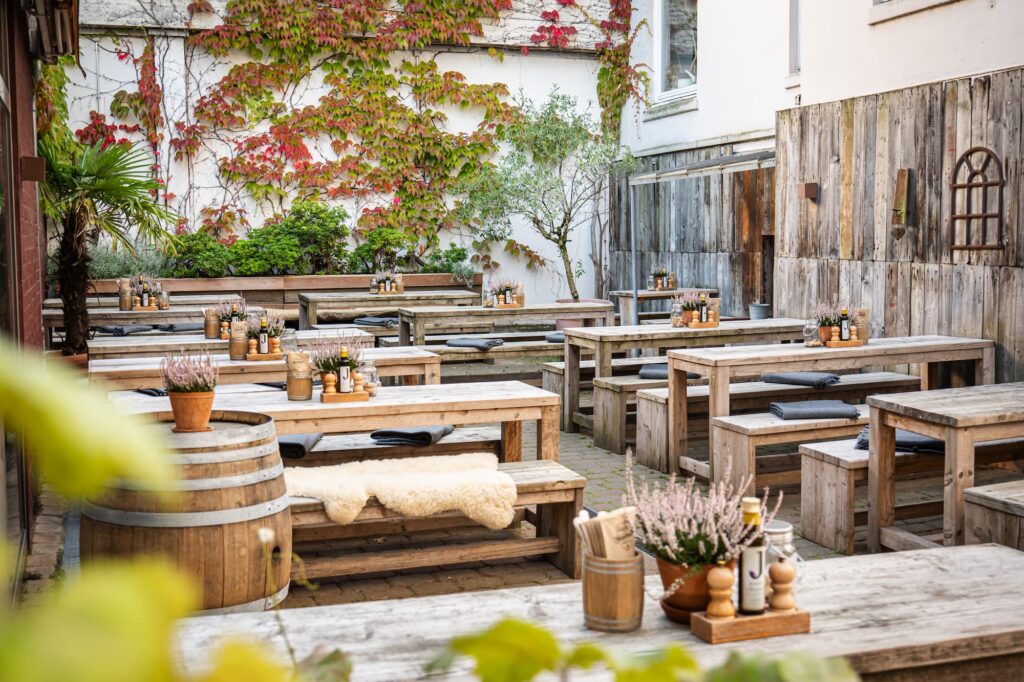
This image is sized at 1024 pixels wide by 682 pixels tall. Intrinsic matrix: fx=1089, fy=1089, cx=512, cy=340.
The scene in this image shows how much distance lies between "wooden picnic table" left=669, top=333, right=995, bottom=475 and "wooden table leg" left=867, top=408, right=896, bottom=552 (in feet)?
4.11

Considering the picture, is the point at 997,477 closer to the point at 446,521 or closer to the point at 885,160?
the point at 885,160

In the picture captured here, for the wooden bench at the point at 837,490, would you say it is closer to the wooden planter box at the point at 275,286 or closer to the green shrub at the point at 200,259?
the wooden planter box at the point at 275,286

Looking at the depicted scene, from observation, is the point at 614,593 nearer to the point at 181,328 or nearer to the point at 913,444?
the point at 913,444

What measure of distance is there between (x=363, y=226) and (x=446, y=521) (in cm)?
893

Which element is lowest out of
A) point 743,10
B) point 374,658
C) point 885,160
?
point 374,658

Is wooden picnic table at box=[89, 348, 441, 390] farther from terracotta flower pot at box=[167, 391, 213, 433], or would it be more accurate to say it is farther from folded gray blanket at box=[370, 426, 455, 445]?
terracotta flower pot at box=[167, 391, 213, 433]

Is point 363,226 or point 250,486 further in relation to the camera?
point 363,226

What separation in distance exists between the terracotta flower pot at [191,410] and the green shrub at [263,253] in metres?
9.62

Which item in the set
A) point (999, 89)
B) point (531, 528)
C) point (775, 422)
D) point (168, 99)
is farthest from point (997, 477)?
point (168, 99)

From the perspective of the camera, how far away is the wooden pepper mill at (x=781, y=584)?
243 cm

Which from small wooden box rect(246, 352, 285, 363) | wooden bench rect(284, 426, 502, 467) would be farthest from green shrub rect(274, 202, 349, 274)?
wooden bench rect(284, 426, 502, 467)

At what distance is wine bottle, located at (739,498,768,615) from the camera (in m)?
2.40

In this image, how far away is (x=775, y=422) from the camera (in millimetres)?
5828

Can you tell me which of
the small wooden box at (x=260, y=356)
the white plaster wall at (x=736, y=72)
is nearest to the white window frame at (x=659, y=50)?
the white plaster wall at (x=736, y=72)
